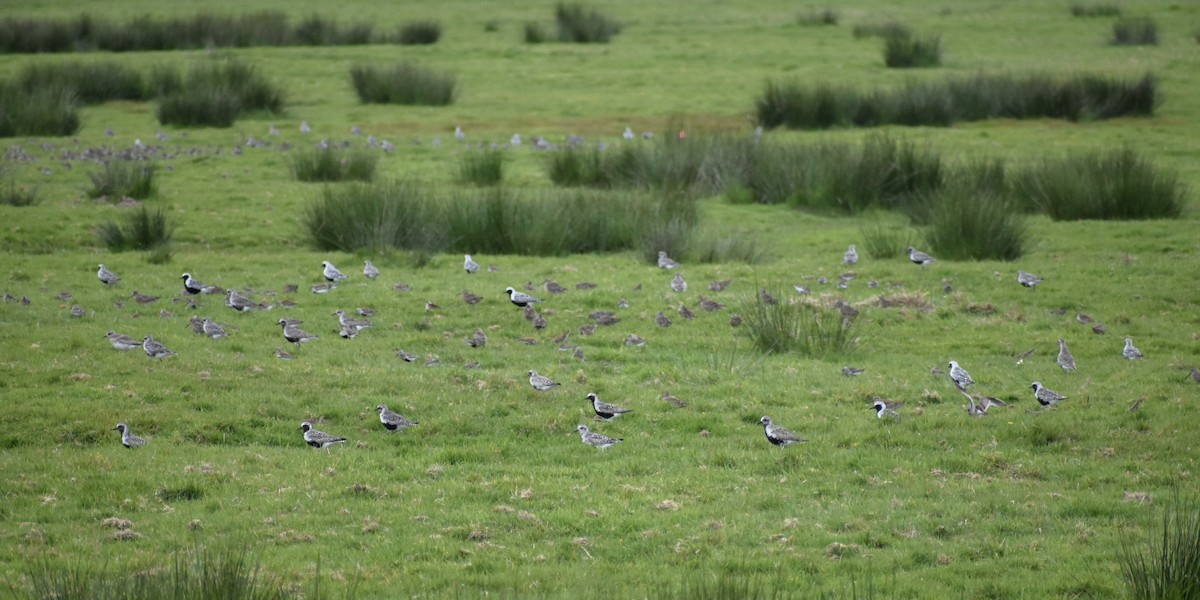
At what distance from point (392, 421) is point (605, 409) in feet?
6.11

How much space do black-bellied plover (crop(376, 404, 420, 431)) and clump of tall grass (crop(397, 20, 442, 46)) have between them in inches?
1634

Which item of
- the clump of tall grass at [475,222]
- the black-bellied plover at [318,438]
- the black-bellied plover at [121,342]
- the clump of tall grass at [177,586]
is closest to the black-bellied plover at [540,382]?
the black-bellied plover at [318,438]

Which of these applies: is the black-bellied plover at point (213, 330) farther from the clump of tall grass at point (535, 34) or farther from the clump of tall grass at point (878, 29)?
the clump of tall grass at point (535, 34)

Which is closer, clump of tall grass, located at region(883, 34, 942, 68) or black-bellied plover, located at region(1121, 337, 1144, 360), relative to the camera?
black-bellied plover, located at region(1121, 337, 1144, 360)

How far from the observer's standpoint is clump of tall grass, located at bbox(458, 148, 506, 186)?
1011 inches

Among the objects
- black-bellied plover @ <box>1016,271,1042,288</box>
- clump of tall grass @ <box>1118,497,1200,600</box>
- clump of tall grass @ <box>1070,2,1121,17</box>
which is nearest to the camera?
clump of tall grass @ <box>1118,497,1200,600</box>

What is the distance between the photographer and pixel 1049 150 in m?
28.2

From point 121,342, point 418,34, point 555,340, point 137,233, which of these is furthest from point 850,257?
point 418,34

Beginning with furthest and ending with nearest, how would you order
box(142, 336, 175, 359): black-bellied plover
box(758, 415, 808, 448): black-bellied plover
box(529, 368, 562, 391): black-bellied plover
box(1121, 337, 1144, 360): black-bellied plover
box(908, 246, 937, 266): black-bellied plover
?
1. box(908, 246, 937, 266): black-bellied plover
2. box(1121, 337, 1144, 360): black-bellied plover
3. box(142, 336, 175, 359): black-bellied plover
4. box(529, 368, 562, 391): black-bellied plover
5. box(758, 415, 808, 448): black-bellied plover

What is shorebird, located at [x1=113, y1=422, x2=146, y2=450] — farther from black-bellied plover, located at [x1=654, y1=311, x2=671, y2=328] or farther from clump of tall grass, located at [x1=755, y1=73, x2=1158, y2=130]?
clump of tall grass, located at [x1=755, y1=73, x2=1158, y2=130]

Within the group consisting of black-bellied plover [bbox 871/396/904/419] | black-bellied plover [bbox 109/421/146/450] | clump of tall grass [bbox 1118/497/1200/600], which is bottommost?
black-bellied plover [bbox 871/396/904/419]

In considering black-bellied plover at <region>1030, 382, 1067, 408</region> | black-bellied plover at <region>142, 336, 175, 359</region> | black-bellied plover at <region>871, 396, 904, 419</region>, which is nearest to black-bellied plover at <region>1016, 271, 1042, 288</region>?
black-bellied plover at <region>1030, 382, 1067, 408</region>

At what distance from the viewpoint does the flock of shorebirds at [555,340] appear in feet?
35.0

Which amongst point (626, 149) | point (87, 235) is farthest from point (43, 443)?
point (626, 149)
